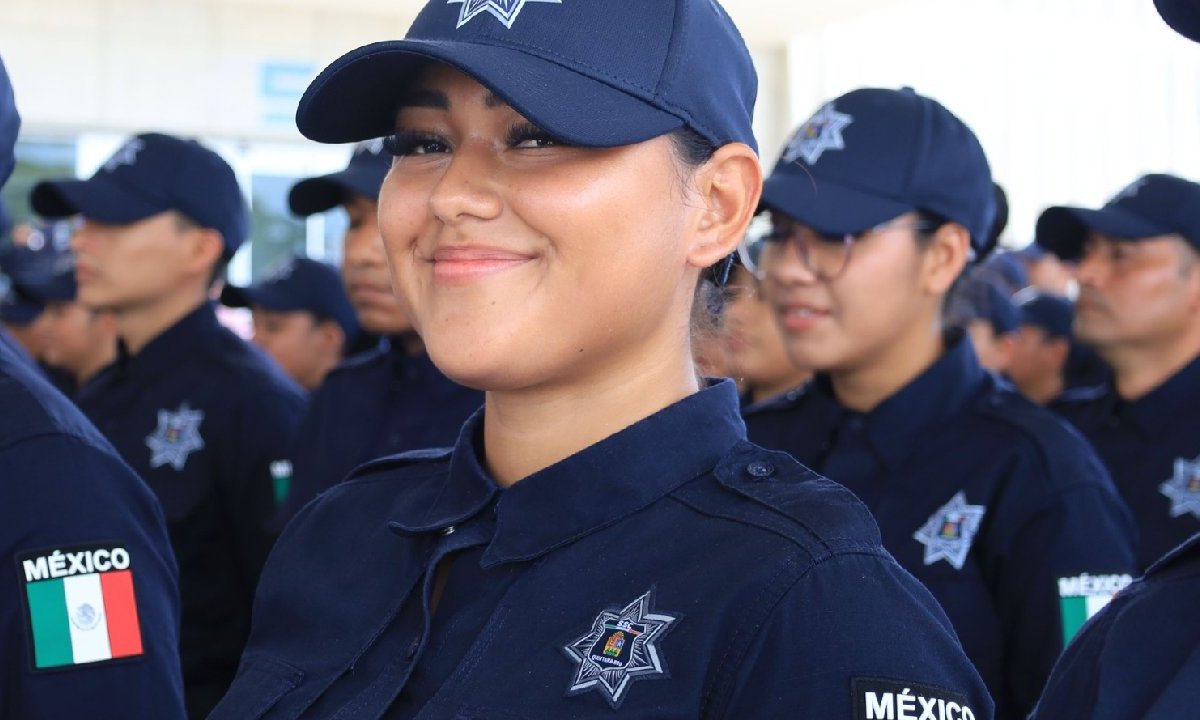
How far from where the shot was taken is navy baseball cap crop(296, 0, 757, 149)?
3.65ft

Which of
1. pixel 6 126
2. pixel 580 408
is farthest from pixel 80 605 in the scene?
pixel 580 408

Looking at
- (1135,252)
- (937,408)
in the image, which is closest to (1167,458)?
(1135,252)

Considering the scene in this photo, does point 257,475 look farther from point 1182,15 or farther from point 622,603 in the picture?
point 1182,15

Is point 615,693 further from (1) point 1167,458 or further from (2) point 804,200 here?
(1) point 1167,458

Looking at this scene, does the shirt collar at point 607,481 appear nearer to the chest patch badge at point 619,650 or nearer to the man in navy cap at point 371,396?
the chest patch badge at point 619,650

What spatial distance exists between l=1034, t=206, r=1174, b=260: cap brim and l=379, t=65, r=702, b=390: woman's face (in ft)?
8.16

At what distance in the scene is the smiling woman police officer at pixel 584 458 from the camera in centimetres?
108

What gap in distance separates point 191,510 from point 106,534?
56.8 inches

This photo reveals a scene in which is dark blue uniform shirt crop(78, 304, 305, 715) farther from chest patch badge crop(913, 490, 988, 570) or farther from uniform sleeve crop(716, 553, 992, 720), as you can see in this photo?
uniform sleeve crop(716, 553, 992, 720)

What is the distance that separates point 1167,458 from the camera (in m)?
3.12

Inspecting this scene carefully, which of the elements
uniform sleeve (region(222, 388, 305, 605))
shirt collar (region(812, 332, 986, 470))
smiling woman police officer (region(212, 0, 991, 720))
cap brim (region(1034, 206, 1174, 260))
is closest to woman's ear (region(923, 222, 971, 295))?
shirt collar (region(812, 332, 986, 470))

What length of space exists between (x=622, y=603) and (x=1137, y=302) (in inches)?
108

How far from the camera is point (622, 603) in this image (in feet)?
3.72

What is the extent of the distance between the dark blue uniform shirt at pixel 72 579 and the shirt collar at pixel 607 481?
22.9 inches
